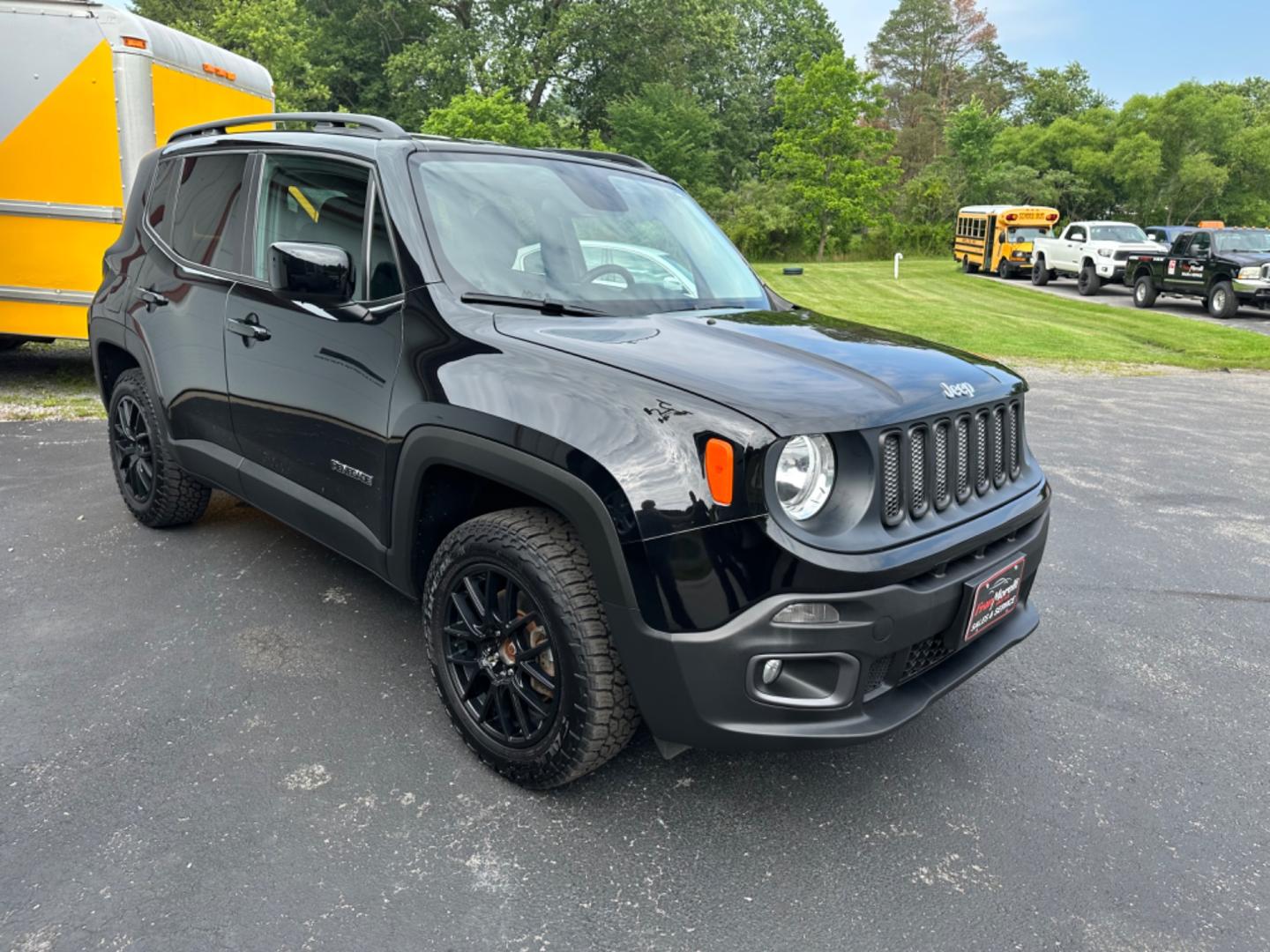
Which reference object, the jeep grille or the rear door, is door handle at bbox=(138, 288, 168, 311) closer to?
the rear door

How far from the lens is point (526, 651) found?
2.62 m

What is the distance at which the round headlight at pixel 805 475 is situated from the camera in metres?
2.30

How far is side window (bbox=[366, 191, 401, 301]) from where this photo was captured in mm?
3061

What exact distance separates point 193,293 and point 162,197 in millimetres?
808

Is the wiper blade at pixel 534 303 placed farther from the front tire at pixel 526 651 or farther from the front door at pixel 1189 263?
the front door at pixel 1189 263

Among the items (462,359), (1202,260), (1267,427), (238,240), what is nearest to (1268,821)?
(462,359)

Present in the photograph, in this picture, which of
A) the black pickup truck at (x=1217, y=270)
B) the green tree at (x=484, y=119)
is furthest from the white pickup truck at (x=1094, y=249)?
the green tree at (x=484, y=119)

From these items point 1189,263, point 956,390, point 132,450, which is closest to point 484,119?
point 1189,263

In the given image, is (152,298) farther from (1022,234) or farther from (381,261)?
(1022,234)

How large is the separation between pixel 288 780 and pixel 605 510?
134cm

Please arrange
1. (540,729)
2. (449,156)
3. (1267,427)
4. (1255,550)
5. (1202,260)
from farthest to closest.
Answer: (1202,260), (1267,427), (1255,550), (449,156), (540,729)

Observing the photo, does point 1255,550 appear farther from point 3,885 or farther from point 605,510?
point 3,885

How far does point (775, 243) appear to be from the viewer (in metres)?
39.0

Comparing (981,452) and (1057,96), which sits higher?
(1057,96)
